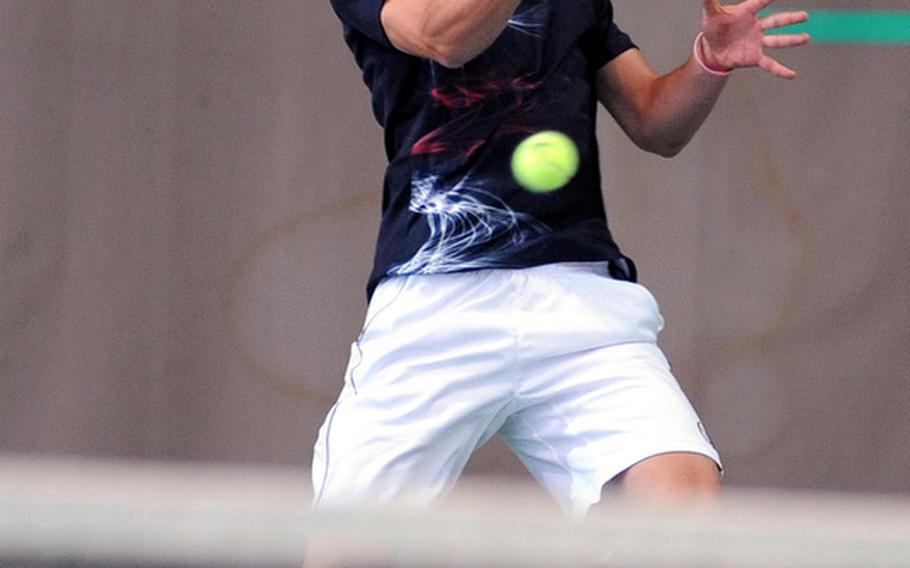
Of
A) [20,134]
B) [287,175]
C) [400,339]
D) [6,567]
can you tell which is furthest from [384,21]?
[20,134]

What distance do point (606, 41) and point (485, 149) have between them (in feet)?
1.07

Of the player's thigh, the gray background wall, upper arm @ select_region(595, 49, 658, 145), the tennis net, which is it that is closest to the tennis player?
the player's thigh

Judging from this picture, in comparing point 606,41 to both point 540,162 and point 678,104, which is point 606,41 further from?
point 540,162

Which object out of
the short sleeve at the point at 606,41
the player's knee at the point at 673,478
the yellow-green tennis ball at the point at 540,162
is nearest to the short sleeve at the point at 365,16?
the yellow-green tennis ball at the point at 540,162

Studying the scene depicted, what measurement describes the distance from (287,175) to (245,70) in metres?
0.26

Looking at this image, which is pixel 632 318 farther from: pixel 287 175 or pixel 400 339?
pixel 287 175

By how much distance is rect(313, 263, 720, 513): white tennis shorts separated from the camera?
1926mm

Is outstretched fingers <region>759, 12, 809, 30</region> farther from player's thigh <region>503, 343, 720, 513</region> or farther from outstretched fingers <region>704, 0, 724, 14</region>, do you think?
player's thigh <region>503, 343, 720, 513</region>

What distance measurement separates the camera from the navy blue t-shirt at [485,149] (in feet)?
6.52

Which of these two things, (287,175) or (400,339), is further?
(287,175)

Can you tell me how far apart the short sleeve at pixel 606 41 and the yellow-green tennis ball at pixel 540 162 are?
0.85 feet

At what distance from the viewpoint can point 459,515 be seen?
0.84 metres

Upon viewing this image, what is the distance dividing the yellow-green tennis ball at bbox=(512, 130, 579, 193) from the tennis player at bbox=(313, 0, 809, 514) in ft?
0.04

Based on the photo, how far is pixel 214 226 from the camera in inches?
137
